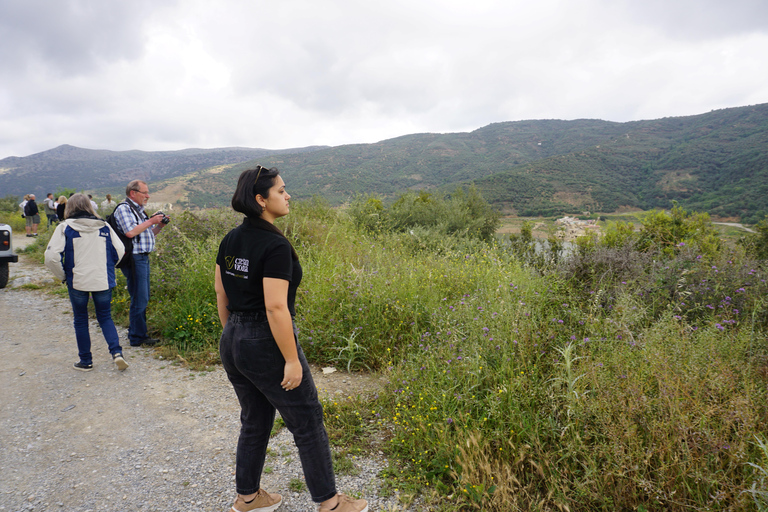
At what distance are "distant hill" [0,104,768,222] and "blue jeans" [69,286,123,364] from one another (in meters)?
10.9

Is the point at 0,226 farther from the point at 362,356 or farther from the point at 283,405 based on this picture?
the point at 283,405

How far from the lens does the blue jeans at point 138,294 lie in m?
4.62

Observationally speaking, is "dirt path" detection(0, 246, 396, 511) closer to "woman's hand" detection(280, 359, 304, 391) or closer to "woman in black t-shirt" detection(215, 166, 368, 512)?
"woman in black t-shirt" detection(215, 166, 368, 512)

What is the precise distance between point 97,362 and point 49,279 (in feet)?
17.7

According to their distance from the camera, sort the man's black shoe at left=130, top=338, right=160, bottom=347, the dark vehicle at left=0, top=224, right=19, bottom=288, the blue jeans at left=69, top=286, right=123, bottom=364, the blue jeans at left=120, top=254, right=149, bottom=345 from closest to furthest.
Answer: the blue jeans at left=69, top=286, right=123, bottom=364 → the blue jeans at left=120, top=254, right=149, bottom=345 → the man's black shoe at left=130, top=338, right=160, bottom=347 → the dark vehicle at left=0, top=224, right=19, bottom=288

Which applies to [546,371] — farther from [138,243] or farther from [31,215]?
[31,215]

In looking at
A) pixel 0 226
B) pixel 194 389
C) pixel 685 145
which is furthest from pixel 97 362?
pixel 685 145

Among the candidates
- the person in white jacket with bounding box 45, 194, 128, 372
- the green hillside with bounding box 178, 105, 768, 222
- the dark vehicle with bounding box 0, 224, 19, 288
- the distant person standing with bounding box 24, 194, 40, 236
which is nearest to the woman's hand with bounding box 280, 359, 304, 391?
the person in white jacket with bounding box 45, 194, 128, 372

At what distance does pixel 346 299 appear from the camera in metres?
4.63

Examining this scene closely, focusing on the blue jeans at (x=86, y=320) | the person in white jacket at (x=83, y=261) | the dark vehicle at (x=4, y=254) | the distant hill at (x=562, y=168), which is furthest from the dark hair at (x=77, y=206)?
the distant hill at (x=562, y=168)

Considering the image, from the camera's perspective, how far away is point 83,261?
3895 millimetres

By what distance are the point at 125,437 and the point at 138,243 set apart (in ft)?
8.05

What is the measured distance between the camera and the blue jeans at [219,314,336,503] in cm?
182

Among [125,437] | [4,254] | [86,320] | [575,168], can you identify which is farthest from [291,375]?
[575,168]
